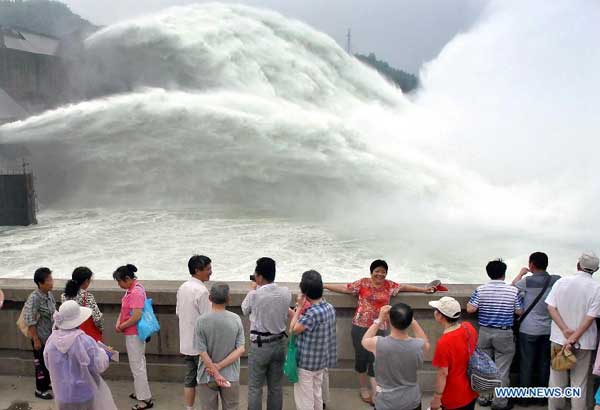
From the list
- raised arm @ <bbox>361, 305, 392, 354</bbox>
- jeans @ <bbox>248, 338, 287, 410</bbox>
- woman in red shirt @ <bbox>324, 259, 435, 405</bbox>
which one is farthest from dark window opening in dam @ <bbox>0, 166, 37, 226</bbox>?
raised arm @ <bbox>361, 305, 392, 354</bbox>

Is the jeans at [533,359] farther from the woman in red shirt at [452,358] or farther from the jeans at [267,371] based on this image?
the jeans at [267,371]

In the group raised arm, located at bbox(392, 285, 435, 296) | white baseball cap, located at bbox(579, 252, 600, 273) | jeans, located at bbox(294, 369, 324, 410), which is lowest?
jeans, located at bbox(294, 369, 324, 410)

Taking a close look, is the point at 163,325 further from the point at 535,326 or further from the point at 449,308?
the point at 535,326

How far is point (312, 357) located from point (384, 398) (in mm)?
787

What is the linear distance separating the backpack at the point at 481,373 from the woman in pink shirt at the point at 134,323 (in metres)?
2.88

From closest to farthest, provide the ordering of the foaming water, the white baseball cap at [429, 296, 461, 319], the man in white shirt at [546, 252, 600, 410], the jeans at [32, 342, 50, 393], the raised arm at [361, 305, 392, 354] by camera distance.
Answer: the raised arm at [361, 305, 392, 354] → the white baseball cap at [429, 296, 461, 319] → the man in white shirt at [546, 252, 600, 410] → the jeans at [32, 342, 50, 393] → the foaming water

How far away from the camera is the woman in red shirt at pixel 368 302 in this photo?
182 inches

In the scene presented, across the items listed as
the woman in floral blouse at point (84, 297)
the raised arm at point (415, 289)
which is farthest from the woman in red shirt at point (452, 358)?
the woman in floral blouse at point (84, 297)

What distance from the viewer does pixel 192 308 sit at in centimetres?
439

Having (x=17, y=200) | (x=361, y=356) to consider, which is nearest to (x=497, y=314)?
(x=361, y=356)

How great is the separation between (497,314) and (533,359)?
29.1 inches

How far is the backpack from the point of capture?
347 cm

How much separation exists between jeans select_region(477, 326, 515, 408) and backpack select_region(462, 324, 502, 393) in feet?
3.93

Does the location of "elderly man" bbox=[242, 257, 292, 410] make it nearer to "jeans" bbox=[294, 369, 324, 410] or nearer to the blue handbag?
"jeans" bbox=[294, 369, 324, 410]
